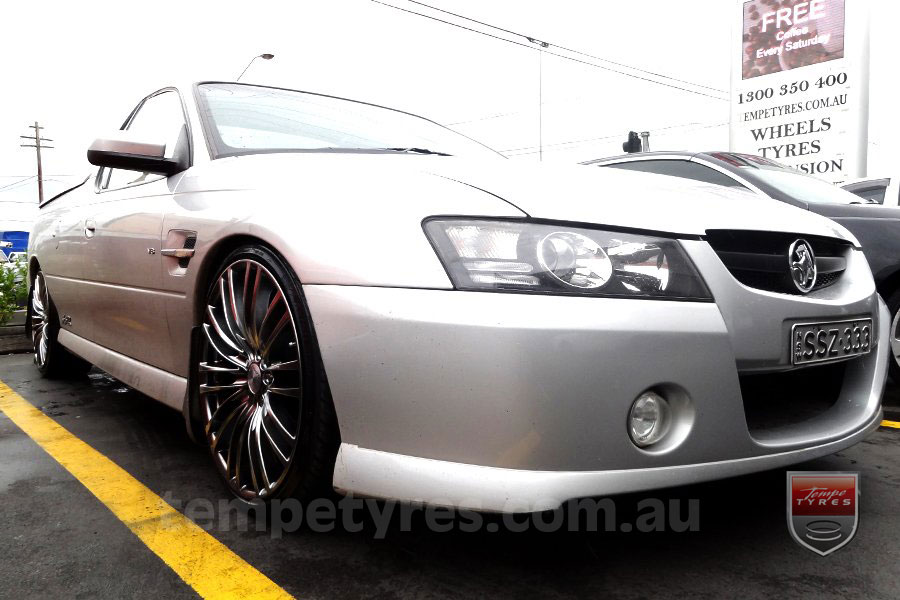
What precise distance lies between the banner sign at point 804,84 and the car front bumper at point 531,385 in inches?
480

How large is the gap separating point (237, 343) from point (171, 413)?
160 centimetres

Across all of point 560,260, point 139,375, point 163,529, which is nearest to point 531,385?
point 560,260

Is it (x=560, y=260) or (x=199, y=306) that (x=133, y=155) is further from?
(x=560, y=260)

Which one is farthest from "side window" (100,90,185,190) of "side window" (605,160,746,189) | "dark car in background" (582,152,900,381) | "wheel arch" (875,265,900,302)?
"wheel arch" (875,265,900,302)

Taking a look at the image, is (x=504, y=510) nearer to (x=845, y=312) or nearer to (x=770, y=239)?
(x=770, y=239)

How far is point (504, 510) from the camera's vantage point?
1.41m

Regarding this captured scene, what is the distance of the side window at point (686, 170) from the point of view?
14.0 ft

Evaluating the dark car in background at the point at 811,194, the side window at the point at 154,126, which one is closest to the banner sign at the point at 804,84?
the dark car in background at the point at 811,194

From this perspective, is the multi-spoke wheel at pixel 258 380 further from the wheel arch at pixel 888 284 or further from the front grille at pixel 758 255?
the wheel arch at pixel 888 284

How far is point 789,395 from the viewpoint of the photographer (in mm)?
1785

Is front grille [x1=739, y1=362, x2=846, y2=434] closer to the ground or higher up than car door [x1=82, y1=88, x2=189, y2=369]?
closer to the ground

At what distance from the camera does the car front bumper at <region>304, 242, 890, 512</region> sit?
1.38 metres

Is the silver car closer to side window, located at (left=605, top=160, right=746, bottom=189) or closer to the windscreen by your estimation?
the windscreen

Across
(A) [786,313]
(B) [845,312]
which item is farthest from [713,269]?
(B) [845,312]
